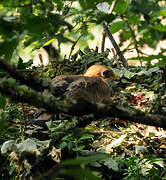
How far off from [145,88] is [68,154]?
1792 mm

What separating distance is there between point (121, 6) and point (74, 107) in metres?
0.73

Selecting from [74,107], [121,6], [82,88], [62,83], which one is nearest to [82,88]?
[82,88]

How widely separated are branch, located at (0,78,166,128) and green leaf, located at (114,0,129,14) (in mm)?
582

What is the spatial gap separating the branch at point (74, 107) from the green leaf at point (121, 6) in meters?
0.58

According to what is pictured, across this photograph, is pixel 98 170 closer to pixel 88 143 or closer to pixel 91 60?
pixel 88 143

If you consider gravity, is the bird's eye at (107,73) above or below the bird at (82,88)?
above

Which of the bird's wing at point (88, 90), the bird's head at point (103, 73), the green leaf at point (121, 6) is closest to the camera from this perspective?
the green leaf at point (121, 6)

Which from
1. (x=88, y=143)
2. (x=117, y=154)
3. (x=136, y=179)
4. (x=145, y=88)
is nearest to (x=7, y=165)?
(x=88, y=143)

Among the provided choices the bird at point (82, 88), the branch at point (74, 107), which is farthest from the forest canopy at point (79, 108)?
the bird at point (82, 88)

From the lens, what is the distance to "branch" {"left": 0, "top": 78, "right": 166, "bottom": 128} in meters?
1.26

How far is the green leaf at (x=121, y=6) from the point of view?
163 cm

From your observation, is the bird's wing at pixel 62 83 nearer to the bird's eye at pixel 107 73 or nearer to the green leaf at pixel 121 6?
the bird's eye at pixel 107 73

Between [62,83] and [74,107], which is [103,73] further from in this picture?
[74,107]

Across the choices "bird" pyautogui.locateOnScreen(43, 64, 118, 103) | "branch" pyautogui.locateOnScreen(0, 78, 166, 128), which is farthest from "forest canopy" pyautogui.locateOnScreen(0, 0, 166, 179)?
"bird" pyautogui.locateOnScreen(43, 64, 118, 103)
